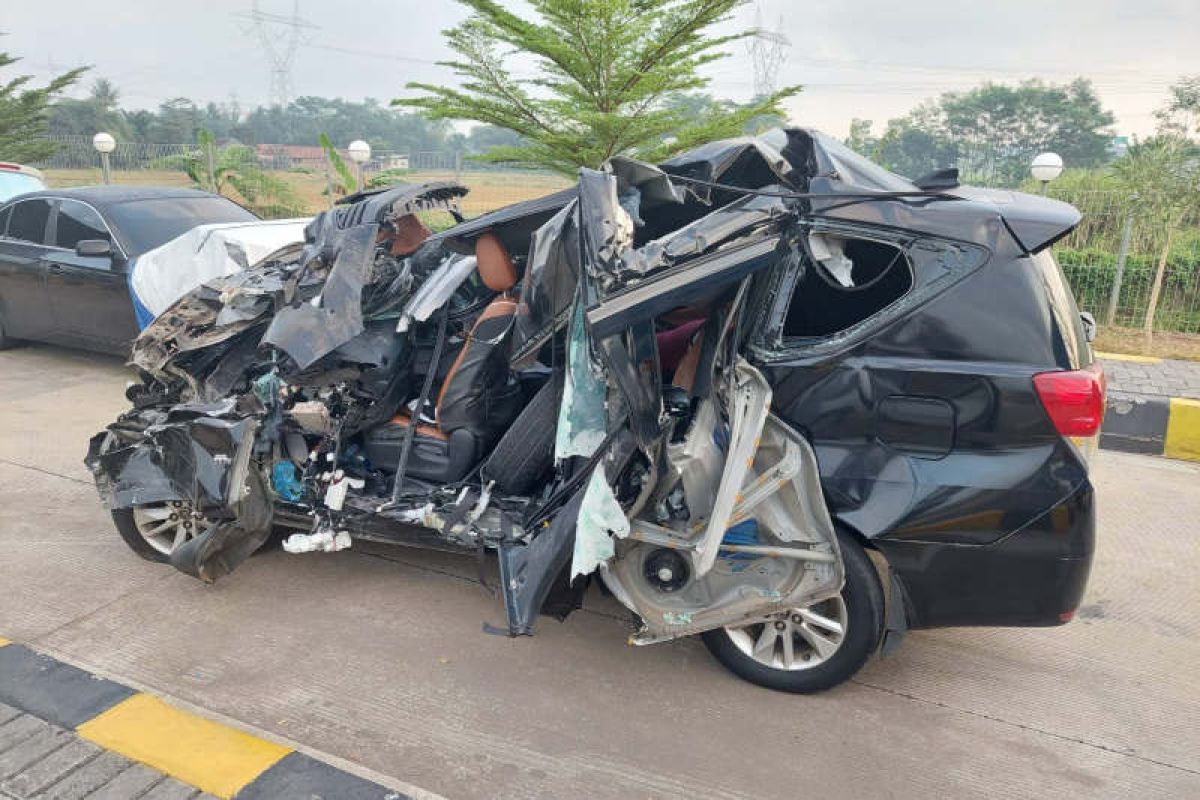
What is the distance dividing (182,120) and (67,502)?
45.1 meters

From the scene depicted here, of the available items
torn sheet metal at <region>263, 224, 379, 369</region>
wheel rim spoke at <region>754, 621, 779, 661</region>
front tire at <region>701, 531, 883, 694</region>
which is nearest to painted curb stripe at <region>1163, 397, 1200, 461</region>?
front tire at <region>701, 531, 883, 694</region>

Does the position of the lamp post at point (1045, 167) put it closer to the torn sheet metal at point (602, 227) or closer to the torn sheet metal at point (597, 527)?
the torn sheet metal at point (602, 227)

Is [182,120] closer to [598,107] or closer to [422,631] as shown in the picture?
[598,107]

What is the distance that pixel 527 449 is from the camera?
3.81 meters

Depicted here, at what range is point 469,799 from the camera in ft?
8.98

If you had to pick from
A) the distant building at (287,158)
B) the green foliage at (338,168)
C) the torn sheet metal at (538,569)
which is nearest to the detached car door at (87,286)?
the torn sheet metal at (538,569)

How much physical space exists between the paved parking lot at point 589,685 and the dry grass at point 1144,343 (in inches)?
199

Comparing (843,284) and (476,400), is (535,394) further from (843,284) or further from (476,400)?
(843,284)

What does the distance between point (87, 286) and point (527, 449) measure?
5724 mm

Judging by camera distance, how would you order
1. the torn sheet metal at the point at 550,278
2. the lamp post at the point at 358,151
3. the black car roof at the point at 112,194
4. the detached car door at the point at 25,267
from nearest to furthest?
the torn sheet metal at the point at 550,278, the black car roof at the point at 112,194, the detached car door at the point at 25,267, the lamp post at the point at 358,151

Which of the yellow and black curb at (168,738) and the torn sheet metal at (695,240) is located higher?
the torn sheet metal at (695,240)

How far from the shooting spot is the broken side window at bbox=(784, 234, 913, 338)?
10.0 ft

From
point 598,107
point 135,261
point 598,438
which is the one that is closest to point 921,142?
point 598,107

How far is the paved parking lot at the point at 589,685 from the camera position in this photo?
2.89 m
